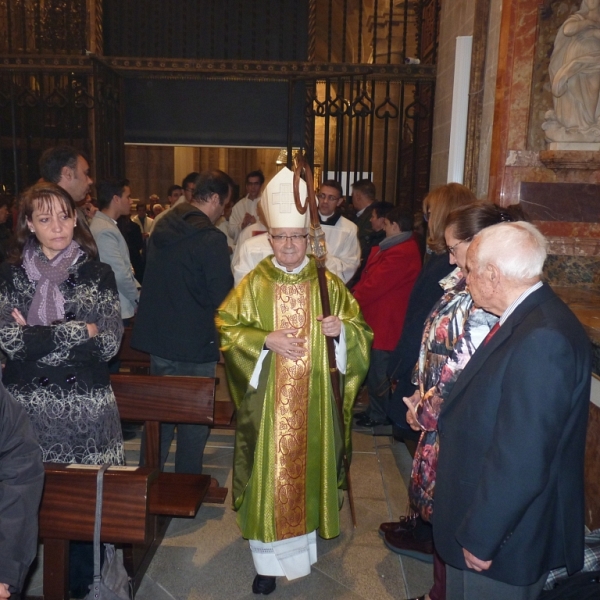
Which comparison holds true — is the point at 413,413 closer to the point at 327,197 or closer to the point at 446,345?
the point at 446,345

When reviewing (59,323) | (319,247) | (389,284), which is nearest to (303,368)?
(319,247)

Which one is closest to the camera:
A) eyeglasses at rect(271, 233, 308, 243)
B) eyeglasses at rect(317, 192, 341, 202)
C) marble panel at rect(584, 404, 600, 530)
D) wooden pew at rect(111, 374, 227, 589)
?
eyeglasses at rect(271, 233, 308, 243)

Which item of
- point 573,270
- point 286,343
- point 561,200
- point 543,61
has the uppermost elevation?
point 543,61

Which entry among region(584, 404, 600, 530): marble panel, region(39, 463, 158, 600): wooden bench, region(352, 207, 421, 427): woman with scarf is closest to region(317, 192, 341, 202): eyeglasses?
region(352, 207, 421, 427): woman with scarf

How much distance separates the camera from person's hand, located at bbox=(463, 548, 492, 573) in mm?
1792

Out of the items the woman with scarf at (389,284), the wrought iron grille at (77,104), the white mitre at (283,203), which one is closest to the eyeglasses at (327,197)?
the woman with scarf at (389,284)

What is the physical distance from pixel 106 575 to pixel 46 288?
104 cm

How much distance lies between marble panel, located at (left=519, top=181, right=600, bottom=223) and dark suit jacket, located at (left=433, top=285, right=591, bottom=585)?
3127mm

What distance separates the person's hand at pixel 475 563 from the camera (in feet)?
5.88

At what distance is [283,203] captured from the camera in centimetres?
290

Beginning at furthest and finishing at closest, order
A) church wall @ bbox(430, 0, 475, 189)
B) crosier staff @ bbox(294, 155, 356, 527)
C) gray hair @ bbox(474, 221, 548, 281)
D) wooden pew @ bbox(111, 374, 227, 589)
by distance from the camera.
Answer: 1. church wall @ bbox(430, 0, 475, 189)
2. wooden pew @ bbox(111, 374, 227, 589)
3. crosier staff @ bbox(294, 155, 356, 527)
4. gray hair @ bbox(474, 221, 548, 281)

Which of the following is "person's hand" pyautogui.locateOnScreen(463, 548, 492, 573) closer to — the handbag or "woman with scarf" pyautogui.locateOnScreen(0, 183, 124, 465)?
the handbag

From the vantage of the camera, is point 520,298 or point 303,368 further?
point 303,368

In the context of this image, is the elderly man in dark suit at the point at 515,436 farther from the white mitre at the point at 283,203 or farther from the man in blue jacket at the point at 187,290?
the man in blue jacket at the point at 187,290
